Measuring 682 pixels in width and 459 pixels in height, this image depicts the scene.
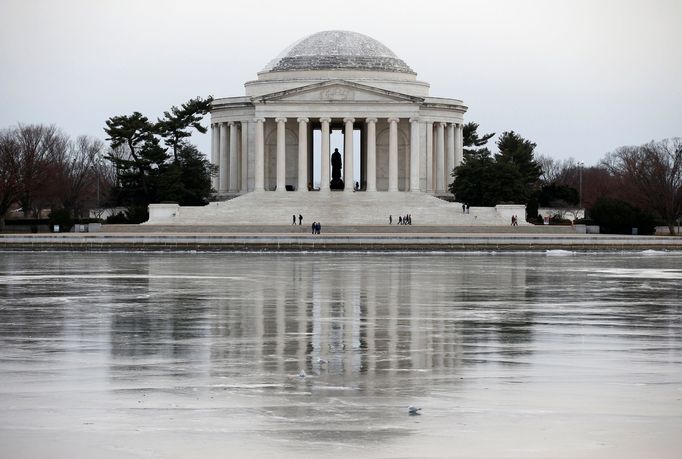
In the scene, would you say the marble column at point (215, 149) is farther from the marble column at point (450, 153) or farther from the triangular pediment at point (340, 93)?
the marble column at point (450, 153)

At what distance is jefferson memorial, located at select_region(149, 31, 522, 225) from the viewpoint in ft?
335

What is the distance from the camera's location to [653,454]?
39.0ft

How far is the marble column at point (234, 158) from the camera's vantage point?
116 metres

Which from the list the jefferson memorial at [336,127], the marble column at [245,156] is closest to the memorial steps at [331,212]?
the jefferson memorial at [336,127]

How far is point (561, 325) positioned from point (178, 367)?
9272 mm

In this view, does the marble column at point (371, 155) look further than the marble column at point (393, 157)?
No

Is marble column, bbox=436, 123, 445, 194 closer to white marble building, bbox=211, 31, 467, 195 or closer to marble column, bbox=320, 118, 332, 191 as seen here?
white marble building, bbox=211, 31, 467, 195

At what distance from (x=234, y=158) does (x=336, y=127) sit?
1241 centimetres

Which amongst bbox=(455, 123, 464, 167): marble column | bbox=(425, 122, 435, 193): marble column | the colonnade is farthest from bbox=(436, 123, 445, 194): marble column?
bbox=(455, 123, 464, 167): marble column

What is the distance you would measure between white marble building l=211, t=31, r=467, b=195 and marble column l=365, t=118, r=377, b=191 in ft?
0.30

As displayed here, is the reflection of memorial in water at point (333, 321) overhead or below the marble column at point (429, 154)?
below

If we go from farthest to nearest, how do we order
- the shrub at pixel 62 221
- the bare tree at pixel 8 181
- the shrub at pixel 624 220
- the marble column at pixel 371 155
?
the marble column at pixel 371 155, the bare tree at pixel 8 181, the shrub at pixel 62 221, the shrub at pixel 624 220

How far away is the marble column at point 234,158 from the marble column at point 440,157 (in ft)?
63.7

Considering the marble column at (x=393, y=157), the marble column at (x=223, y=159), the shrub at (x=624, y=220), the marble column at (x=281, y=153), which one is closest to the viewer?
the shrub at (x=624, y=220)
